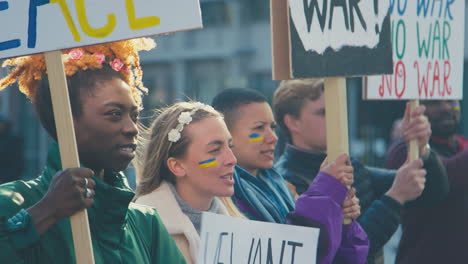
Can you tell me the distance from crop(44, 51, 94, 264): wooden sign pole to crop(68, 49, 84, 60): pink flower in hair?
0.14m

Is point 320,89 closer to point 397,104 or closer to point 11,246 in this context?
point 11,246

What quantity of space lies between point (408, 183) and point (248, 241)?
47.1 inches

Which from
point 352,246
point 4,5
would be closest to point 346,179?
point 352,246

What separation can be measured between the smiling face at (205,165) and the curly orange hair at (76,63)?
765 mm

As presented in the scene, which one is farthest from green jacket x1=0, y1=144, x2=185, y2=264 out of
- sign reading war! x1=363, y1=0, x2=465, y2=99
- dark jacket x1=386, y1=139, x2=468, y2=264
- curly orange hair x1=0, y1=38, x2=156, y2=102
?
dark jacket x1=386, y1=139, x2=468, y2=264

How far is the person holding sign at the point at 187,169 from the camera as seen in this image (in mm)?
3174

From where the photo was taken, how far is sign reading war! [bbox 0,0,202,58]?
2352 millimetres

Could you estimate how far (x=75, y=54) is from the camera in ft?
8.14

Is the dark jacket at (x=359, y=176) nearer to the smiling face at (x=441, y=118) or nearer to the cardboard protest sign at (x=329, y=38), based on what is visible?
the smiling face at (x=441, y=118)

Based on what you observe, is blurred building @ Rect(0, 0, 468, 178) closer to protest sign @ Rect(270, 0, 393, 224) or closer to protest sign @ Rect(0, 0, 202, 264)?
protest sign @ Rect(270, 0, 393, 224)

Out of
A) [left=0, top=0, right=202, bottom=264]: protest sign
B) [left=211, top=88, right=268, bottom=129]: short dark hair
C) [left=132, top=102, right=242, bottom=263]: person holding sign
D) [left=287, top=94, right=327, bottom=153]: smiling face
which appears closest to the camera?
[left=0, top=0, right=202, bottom=264]: protest sign

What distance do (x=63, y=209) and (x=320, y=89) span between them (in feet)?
7.97

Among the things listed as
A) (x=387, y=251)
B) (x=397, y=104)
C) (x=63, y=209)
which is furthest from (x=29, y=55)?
(x=397, y=104)

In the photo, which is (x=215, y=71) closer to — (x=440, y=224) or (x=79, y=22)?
(x=440, y=224)
